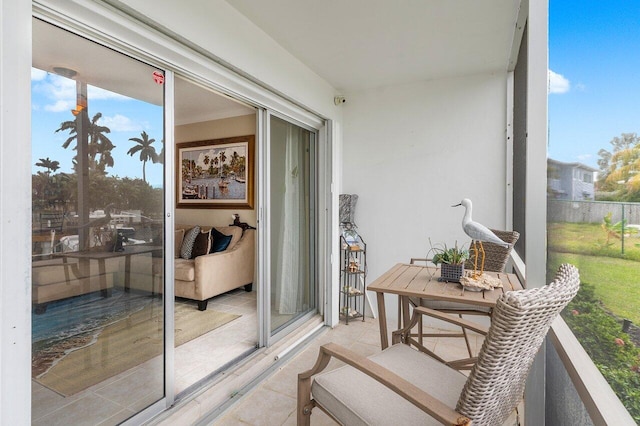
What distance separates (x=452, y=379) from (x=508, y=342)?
59 cm

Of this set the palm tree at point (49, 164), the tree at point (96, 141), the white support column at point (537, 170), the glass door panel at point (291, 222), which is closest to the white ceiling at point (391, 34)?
the white support column at point (537, 170)

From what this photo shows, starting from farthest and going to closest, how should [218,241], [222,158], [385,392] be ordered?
[222,158] → [218,241] → [385,392]

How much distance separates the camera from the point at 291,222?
10.3ft

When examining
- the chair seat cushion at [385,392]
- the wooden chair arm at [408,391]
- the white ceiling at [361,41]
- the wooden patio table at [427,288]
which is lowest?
the chair seat cushion at [385,392]

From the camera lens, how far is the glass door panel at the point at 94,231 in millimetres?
1328

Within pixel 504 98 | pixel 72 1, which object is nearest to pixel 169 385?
pixel 72 1

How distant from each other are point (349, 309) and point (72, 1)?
3.30 m

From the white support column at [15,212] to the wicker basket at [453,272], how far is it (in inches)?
78.4

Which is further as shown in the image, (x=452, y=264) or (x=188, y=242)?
(x=188, y=242)

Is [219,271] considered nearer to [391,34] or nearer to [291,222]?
[291,222]

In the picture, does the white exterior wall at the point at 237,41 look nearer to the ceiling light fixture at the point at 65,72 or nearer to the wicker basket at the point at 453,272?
the ceiling light fixture at the point at 65,72

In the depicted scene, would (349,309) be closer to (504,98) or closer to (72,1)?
(504,98)

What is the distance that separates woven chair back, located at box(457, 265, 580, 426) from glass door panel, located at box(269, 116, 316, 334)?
2013mm

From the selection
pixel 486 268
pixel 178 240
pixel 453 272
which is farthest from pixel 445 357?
pixel 178 240
